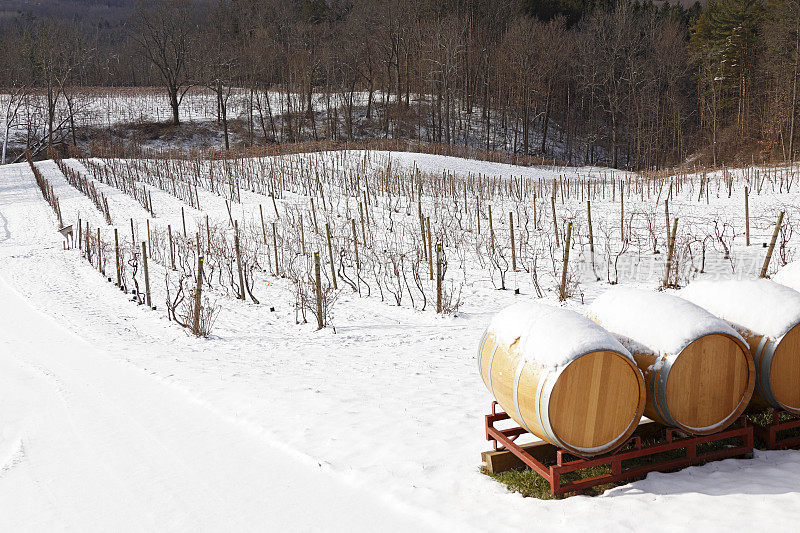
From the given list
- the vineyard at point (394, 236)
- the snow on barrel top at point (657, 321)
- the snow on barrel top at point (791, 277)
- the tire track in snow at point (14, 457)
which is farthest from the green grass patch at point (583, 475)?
the vineyard at point (394, 236)

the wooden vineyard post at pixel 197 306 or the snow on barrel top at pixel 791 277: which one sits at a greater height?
the snow on barrel top at pixel 791 277

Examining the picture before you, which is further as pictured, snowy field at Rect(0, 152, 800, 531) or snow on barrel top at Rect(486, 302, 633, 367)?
snowy field at Rect(0, 152, 800, 531)

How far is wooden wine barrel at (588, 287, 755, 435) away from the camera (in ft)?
12.8

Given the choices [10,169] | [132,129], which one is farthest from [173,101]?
[10,169]

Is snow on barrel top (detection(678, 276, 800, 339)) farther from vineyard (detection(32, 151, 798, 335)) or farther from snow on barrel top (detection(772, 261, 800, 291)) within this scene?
vineyard (detection(32, 151, 798, 335))

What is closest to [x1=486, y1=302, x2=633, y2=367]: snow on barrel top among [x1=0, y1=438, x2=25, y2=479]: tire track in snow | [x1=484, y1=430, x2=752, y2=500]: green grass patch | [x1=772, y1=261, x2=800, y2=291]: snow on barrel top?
[x1=484, y1=430, x2=752, y2=500]: green grass patch

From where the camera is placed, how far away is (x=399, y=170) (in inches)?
1086

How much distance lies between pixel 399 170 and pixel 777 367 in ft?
79.3

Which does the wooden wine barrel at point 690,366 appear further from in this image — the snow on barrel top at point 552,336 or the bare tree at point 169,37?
the bare tree at point 169,37

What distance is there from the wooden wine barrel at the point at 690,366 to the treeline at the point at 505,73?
37.6 metres

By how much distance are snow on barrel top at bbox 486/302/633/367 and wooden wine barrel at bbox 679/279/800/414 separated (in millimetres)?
1206

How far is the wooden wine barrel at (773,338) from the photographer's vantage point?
4152 mm

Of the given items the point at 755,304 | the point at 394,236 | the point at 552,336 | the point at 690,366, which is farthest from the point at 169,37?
the point at 690,366

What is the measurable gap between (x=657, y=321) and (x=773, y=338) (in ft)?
2.97
